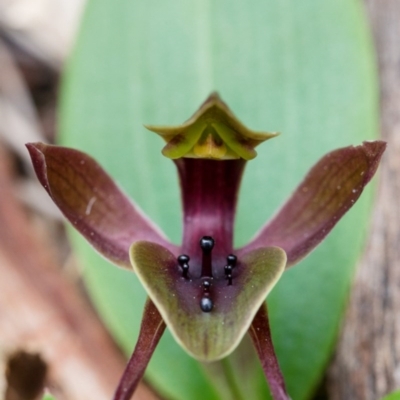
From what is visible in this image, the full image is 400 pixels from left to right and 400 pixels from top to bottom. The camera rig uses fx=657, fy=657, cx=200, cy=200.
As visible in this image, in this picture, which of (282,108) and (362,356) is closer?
(362,356)

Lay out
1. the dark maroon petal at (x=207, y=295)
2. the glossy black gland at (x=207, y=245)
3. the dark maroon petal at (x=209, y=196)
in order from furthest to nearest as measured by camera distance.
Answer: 1. the dark maroon petal at (x=209, y=196)
2. the glossy black gland at (x=207, y=245)
3. the dark maroon petal at (x=207, y=295)

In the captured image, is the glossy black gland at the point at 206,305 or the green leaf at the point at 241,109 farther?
the green leaf at the point at 241,109

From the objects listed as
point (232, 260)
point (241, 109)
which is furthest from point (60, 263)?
point (232, 260)

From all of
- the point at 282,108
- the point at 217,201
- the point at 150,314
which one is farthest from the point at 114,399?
the point at 282,108

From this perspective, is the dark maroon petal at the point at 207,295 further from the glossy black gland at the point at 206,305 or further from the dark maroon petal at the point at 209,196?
the dark maroon petal at the point at 209,196

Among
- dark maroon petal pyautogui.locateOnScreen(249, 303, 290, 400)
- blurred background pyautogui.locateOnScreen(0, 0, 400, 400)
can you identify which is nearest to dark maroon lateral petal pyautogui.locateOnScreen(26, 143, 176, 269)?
dark maroon petal pyautogui.locateOnScreen(249, 303, 290, 400)

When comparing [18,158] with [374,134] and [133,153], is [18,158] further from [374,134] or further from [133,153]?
[374,134]

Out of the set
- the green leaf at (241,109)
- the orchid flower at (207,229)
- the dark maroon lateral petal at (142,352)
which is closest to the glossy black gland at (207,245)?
the orchid flower at (207,229)

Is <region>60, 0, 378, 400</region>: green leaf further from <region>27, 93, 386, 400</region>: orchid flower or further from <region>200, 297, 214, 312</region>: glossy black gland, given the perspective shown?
<region>200, 297, 214, 312</region>: glossy black gland
